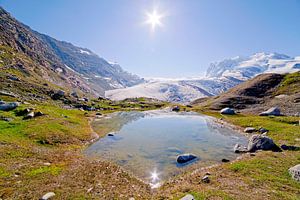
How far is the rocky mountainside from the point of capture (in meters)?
107

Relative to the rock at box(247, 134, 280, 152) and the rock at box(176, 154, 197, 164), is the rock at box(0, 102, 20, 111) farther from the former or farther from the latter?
the rock at box(247, 134, 280, 152)

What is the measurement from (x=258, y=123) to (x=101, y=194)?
174 feet

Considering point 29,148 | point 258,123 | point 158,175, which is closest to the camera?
point 158,175

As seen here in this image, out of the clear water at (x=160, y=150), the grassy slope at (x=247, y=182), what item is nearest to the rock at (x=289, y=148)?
the grassy slope at (x=247, y=182)

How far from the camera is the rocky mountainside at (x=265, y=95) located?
107m

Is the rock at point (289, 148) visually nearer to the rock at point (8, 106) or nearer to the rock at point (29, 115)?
the rock at point (29, 115)

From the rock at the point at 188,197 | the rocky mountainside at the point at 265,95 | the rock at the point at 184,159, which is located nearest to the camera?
the rock at the point at 188,197

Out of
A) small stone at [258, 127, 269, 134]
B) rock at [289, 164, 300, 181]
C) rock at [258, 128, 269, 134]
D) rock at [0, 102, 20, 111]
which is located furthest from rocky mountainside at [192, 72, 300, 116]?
rock at [0, 102, 20, 111]

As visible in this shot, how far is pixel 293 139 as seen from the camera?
4319 cm

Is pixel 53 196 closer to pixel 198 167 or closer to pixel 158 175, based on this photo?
pixel 158 175

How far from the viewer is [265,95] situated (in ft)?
418

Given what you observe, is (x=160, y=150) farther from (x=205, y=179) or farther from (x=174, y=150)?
(x=205, y=179)

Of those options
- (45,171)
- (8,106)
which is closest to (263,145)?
(45,171)

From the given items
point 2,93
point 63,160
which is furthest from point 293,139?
point 2,93
